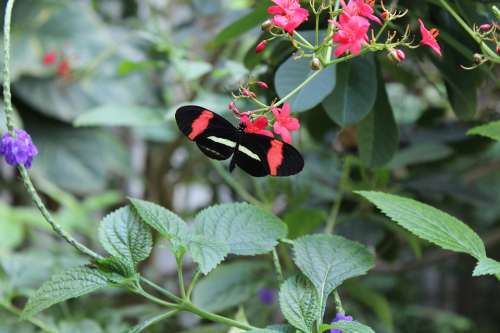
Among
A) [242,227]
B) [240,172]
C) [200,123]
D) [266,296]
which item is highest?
[200,123]

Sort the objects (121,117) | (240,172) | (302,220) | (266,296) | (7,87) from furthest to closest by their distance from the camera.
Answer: (240,172)
(266,296)
(121,117)
(302,220)
(7,87)

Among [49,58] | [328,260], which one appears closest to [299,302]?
[328,260]

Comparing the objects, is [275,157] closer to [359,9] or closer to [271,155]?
[271,155]

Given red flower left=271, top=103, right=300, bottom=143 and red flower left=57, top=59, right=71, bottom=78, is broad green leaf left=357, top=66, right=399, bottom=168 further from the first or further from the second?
red flower left=57, top=59, right=71, bottom=78

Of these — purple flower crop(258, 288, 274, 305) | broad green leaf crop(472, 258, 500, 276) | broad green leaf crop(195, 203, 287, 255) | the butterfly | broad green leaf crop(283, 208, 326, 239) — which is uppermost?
the butterfly

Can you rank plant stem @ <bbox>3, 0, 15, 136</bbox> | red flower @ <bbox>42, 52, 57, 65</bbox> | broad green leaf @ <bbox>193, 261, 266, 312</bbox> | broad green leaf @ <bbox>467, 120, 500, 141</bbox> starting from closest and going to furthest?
plant stem @ <bbox>3, 0, 15, 136</bbox> → broad green leaf @ <bbox>467, 120, 500, 141</bbox> → broad green leaf @ <bbox>193, 261, 266, 312</bbox> → red flower @ <bbox>42, 52, 57, 65</bbox>

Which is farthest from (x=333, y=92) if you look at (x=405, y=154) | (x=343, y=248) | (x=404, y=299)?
(x=404, y=299)

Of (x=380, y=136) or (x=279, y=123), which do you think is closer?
(x=279, y=123)

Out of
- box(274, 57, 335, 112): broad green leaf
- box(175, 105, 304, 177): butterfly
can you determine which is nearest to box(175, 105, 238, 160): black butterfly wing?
box(175, 105, 304, 177): butterfly
